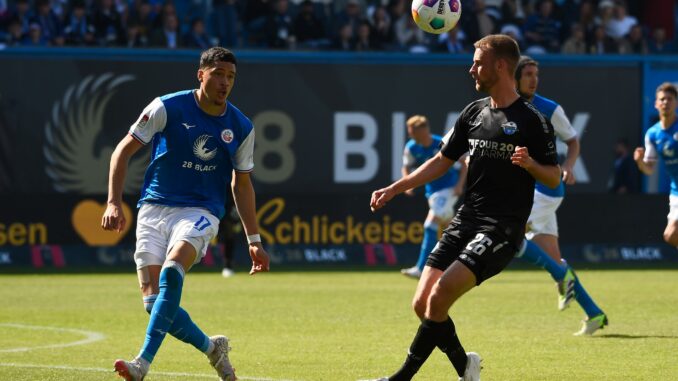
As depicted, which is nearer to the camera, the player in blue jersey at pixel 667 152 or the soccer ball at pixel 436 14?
the soccer ball at pixel 436 14

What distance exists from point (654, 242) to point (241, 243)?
786 cm

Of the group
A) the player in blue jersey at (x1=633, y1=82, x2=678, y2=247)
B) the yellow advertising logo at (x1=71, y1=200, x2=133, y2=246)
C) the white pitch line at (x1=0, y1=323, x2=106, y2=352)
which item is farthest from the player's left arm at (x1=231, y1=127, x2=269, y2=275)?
the yellow advertising logo at (x1=71, y1=200, x2=133, y2=246)

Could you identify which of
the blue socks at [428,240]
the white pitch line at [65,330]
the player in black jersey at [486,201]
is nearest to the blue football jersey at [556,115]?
the player in black jersey at [486,201]

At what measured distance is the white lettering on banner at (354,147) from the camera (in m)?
25.8

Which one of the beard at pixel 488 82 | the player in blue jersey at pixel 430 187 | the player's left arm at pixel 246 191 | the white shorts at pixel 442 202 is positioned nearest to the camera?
the beard at pixel 488 82

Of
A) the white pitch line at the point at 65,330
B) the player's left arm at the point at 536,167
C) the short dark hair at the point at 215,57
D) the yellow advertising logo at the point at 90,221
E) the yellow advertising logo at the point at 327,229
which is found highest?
the short dark hair at the point at 215,57

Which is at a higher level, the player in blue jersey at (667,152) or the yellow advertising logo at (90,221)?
the player in blue jersey at (667,152)

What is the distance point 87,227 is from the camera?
904 inches

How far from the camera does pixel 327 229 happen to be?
23797 millimetres

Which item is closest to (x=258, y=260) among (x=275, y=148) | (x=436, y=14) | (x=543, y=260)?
Result: (x=436, y=14)

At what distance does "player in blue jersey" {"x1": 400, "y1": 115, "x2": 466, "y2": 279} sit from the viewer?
19859 mm

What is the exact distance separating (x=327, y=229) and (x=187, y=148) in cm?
1470

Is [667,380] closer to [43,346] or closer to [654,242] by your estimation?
[43,346]

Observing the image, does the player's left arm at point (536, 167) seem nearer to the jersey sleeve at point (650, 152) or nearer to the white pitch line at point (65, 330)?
the white pitch line at point (65, 330)
